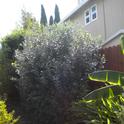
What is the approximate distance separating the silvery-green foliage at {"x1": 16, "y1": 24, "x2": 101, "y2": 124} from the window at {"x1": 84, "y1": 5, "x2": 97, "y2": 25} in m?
10.8

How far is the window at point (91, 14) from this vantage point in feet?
76.8

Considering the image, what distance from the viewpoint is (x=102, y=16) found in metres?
22.2

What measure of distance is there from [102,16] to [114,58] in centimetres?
1011

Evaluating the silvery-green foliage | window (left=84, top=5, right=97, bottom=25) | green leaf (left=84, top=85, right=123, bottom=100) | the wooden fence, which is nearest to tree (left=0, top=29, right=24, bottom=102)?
the silvery-green foliage

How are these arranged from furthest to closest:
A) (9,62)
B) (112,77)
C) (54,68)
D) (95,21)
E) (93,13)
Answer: (93,13) → (95,21) → (9,62) → (54,68) → (112,77)

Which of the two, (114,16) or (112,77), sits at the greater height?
(114,16)

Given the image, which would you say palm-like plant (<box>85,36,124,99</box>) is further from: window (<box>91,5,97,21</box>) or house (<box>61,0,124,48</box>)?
window (<box>91,5,97,21</box>)

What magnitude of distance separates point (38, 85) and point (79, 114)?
2.32 m

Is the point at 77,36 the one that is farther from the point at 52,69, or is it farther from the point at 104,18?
the point at 104,18

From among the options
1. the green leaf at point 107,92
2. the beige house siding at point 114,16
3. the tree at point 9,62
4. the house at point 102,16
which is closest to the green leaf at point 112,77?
the green leaf at point 107,92

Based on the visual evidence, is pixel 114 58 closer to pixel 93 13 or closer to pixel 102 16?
pixel 102 16

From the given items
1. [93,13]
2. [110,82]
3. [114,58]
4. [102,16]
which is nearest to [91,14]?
[93,13]

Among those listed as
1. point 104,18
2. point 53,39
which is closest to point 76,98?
point 53,39

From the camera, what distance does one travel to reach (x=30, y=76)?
41.2 feet
